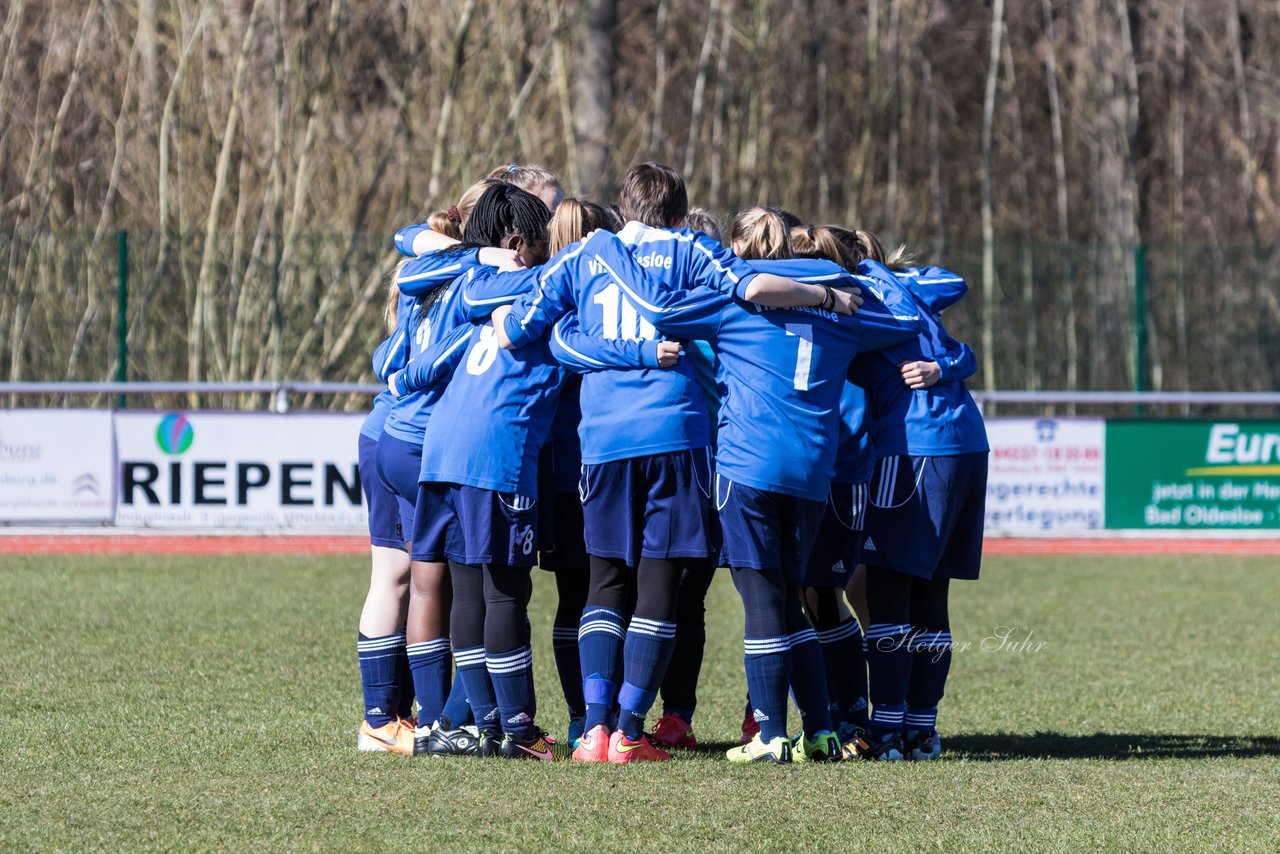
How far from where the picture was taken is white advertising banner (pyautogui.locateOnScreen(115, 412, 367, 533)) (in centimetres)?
1273

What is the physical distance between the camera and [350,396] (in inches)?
608

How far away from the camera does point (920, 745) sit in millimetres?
5453

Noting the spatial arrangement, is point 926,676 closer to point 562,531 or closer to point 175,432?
point 562,531

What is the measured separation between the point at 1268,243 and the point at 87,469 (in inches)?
690

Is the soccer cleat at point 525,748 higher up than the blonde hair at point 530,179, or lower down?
lower down

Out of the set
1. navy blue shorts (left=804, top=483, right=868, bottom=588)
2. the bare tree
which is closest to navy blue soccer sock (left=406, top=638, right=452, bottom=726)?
navy blue shorts (left=804, top=483, right=868, bottom=588)

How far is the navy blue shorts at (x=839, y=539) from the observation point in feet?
18.0

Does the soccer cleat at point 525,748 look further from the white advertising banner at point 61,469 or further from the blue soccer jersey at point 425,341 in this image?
the white advertising banner at point 61,469

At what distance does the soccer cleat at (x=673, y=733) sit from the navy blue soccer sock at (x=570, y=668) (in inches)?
10.6

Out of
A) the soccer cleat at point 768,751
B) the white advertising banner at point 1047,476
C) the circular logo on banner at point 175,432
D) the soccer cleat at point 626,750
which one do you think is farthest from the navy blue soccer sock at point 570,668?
the white advertising banner at point 1047,476

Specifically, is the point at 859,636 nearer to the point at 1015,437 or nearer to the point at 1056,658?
the point at 1056,658

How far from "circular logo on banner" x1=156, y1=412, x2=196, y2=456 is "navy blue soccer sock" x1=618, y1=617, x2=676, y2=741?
8.42 meters

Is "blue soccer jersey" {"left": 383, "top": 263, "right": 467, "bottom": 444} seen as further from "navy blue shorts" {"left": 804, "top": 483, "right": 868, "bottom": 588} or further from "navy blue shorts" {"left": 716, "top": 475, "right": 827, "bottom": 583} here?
"navy blue shorts" {"left": 804, "top": 483, "right": 868, "bottom": 588}

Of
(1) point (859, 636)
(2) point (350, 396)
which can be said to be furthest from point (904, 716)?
(2) point (350, 396)
